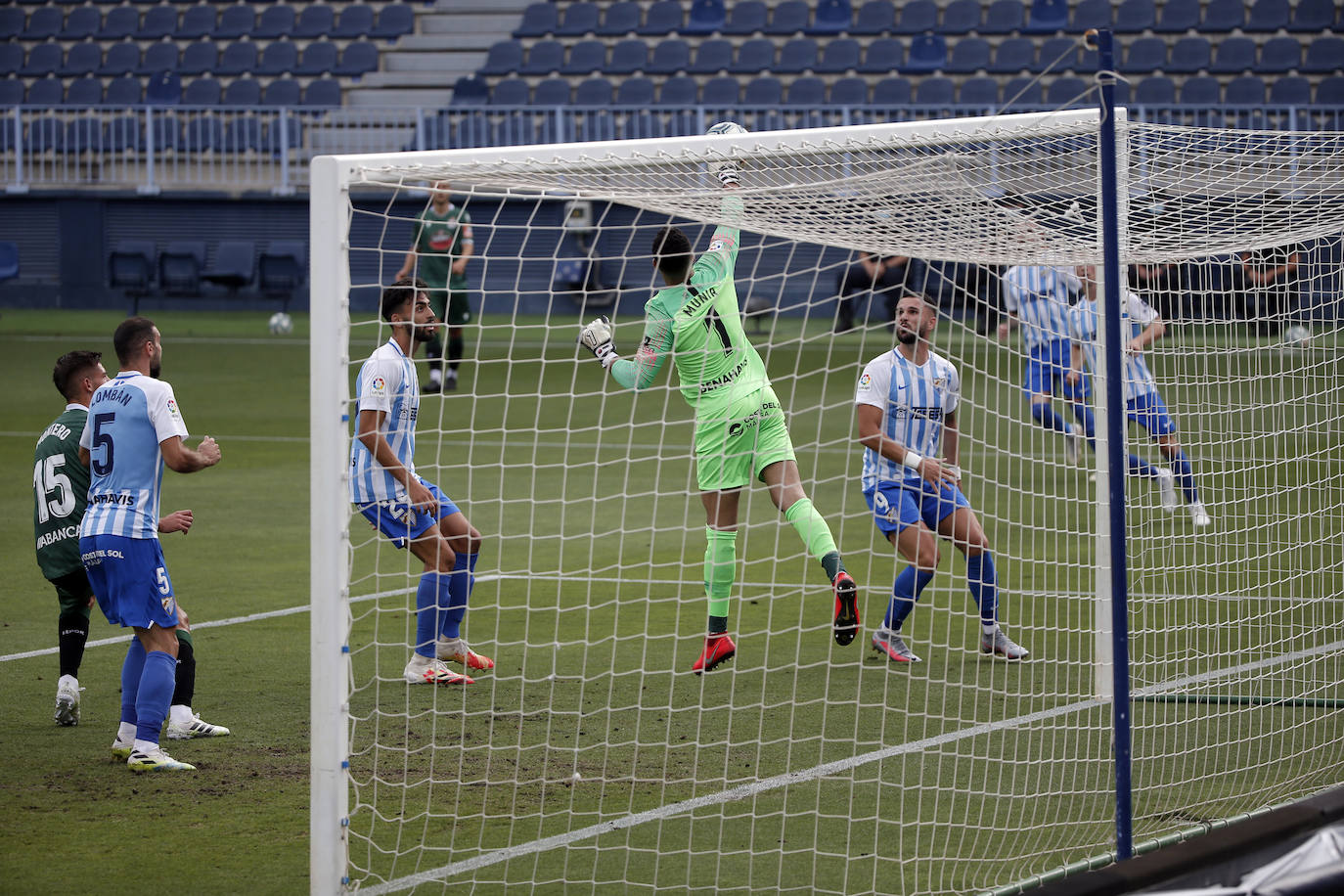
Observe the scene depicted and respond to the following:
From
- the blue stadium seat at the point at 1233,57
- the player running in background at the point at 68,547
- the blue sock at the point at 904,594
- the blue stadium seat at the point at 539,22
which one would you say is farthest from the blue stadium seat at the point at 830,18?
the player running in background at the point at 68,547

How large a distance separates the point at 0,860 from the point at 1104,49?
13.5 ft

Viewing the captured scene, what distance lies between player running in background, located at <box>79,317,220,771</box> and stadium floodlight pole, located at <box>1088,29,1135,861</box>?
3.08 meters

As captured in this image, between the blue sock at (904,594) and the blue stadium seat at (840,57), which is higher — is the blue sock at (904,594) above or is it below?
below

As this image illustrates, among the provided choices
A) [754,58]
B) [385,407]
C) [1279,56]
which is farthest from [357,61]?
[385,407]

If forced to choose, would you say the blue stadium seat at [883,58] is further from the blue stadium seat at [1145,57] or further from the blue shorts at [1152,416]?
the blue shorts at [1152,416]

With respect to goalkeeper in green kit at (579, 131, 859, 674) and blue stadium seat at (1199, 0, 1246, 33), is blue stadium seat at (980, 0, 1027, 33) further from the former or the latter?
goalkeeper in green kit at (579, 131, 859, 674)

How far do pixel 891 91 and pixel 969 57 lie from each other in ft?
5.60

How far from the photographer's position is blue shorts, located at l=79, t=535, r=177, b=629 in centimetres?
534

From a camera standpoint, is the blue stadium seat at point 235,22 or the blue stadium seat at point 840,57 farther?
the blue stadium seat at point 235,22

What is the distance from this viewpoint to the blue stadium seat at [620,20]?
29.2m

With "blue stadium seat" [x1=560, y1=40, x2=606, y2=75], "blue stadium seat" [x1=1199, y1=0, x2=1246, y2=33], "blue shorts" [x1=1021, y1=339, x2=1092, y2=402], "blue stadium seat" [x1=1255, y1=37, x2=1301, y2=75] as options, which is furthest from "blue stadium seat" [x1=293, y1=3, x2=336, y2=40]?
"blue shorts" [x1=1021, y1=339, x2=1092, y2=402]

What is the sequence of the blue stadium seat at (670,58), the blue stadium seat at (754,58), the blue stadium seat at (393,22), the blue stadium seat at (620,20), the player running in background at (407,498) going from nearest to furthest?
the player running in background at (407,498), the blue stadium seat at (754,58), the blue stadium seat at (670,58), the blue stadium seat at (620,20), the blue stadium seat at (393,22)

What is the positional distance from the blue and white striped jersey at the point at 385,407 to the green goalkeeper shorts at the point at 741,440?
1.28 meters

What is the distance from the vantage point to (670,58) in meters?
28.1
